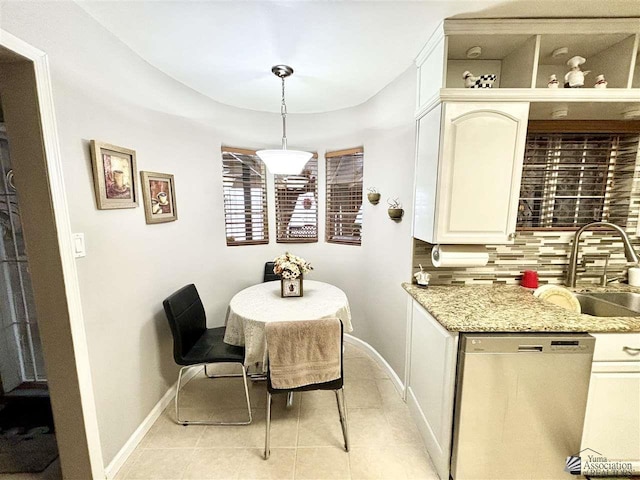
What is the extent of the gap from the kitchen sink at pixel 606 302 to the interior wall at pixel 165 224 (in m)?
1.15

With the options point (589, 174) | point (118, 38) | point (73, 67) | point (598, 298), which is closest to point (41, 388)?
point (73, 67)

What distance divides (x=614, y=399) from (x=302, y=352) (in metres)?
1.59

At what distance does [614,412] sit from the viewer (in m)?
1.33

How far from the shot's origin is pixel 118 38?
152 centimetres

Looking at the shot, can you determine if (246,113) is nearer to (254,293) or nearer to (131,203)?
(131,203)

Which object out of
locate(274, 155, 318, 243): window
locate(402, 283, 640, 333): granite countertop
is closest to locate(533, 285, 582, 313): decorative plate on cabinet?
locate(402, 283, 640, 333): granite countertop

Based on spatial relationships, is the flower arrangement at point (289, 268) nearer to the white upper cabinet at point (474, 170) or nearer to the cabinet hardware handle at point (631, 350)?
the white upper cabinet at point (474, 170)

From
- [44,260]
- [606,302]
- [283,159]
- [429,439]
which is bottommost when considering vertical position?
[429,439]

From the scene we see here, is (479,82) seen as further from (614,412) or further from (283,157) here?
(614,412)

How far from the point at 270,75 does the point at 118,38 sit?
35.7 inches

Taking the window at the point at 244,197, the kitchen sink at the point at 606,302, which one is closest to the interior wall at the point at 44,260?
the window at the point at 244,197

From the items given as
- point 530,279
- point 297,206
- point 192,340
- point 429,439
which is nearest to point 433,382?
point 429,439

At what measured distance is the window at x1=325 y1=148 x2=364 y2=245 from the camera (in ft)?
8.62

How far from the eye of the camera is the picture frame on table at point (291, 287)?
2062mm
